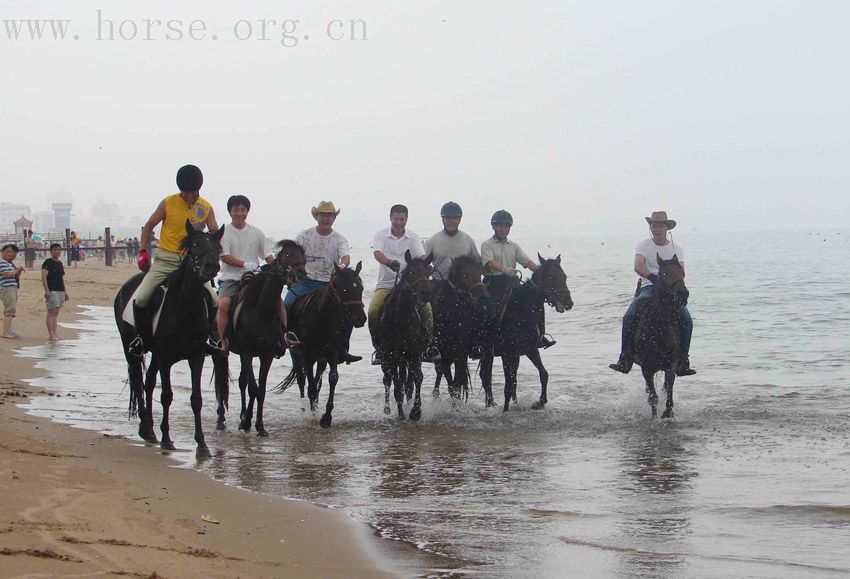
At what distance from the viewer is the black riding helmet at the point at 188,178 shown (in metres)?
10.2

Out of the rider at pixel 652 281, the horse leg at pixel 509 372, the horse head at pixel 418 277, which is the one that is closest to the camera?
the horse head at pixel 418 277

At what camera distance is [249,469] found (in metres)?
9.54

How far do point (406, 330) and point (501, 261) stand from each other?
2.28m

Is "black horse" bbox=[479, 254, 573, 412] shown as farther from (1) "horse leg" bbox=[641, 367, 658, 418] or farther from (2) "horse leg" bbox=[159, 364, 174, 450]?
(2) "horse leg" bbox=[159, 364, 174, 450]

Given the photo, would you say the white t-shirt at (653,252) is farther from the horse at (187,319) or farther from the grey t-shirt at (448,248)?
the horse at (187,319)

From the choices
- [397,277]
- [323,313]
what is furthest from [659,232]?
[323,313]

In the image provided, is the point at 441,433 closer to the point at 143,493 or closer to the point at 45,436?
the point at 45,436

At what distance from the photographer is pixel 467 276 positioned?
44.4 feet

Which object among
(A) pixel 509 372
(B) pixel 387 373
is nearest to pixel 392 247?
(B) pixel 387 373

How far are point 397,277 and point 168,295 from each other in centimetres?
365

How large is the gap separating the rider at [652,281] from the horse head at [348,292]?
11.6 feet

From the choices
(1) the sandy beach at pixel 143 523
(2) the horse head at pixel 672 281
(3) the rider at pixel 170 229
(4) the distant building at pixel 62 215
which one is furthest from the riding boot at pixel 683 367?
(4) the distant building at pixel 62 215

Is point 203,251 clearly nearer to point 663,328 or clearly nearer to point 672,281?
point 672,281

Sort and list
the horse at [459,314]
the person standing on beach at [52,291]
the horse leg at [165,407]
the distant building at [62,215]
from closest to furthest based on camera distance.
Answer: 1. the horse leg at [165,407]
2. the horse at [459,314]
3. the person standing on beach at [52,291]
4. the distant building at [62,215]
